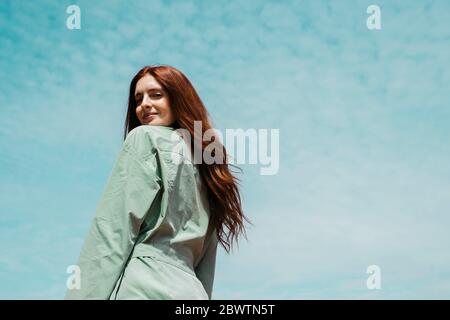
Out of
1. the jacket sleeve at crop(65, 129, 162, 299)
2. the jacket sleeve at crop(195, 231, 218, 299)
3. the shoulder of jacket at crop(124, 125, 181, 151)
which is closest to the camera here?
the jacket sleeve at crop(65, 129, 162, 299)

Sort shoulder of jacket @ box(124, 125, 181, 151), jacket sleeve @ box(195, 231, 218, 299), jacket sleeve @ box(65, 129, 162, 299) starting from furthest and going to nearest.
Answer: jacket sleeve @ box(195, 231, 218, 299) < shoulder of jacket @ box(124, 125, 181, 151) < jacket sleeve @ box(65, 129, 162, 299)

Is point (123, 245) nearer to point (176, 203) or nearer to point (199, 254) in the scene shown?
point (176, 203)

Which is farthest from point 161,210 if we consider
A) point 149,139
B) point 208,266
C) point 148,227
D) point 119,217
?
point 208,266

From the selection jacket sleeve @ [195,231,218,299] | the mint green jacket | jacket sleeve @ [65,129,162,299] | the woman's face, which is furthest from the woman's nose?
jacket sleeve @ [195,231,218,299]

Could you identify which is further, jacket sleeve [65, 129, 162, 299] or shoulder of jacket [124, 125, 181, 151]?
shoulder of jacket [124, 125, 181, 151]

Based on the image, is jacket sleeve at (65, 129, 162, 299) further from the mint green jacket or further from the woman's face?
the woman's face

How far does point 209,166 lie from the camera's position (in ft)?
9.70

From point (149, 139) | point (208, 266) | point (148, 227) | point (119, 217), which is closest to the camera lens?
point (119, 217)

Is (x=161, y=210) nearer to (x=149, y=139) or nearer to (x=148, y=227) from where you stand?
(x=148, y=227)

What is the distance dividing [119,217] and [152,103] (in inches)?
32.5

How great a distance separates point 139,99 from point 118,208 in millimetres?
868

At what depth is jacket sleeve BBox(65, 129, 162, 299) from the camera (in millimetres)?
2316

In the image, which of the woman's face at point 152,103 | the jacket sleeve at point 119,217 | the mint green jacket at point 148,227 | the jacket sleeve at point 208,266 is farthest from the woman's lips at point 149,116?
the jacket sleeve at point 208,266
